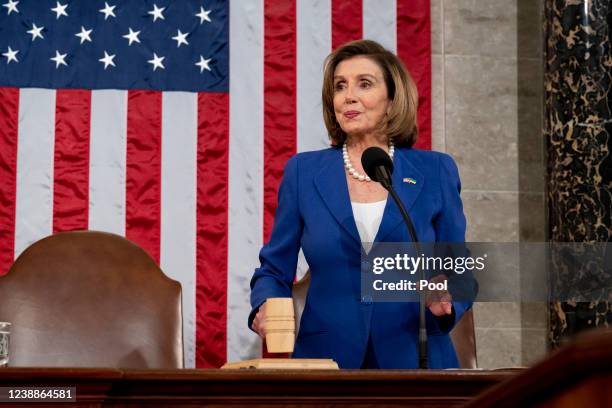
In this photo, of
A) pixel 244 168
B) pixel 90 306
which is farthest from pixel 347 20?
pixel 90 306

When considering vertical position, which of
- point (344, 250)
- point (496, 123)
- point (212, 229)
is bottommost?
point (344, 250)

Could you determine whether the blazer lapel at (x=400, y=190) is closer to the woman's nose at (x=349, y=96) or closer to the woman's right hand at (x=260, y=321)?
the woman's nose at (x=349, y=96)

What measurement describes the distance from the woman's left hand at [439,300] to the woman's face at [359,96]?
0.69m

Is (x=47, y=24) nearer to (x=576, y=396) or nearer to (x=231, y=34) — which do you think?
(x=231, y=34)

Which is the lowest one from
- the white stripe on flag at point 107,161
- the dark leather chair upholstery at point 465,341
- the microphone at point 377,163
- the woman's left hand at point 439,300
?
the dark leather chair upholstery at point 465,341

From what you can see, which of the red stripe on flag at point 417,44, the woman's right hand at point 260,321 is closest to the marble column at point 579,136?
the red stripe on flag at point 417,44

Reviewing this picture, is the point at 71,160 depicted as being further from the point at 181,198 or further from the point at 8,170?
the point at 181,198

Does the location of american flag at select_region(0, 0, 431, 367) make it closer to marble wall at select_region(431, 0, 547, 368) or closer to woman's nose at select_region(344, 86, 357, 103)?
marble wall at select_region(431, 0, 547, 368)

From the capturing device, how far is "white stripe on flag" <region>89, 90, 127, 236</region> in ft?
13.9

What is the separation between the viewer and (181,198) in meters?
4.30

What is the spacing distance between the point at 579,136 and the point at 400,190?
6.57 feet

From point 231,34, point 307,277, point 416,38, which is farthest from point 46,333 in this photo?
point 416,38

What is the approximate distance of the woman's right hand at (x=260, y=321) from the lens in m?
2.17

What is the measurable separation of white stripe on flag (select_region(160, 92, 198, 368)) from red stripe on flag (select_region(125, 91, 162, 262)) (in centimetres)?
3
